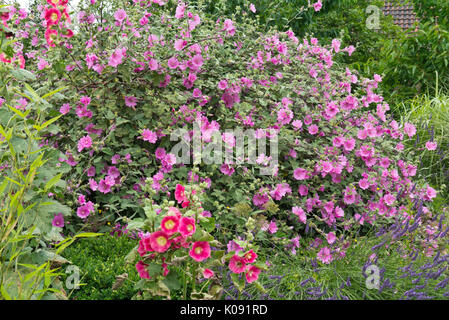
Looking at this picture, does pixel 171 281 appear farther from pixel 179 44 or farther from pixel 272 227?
pixel 179 44

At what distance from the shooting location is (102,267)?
2459mm

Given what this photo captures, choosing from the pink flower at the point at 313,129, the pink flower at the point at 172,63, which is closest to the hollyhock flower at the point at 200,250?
the pink flower at the point at 172,63

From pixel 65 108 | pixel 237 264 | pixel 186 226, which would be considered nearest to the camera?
pixel 186 226

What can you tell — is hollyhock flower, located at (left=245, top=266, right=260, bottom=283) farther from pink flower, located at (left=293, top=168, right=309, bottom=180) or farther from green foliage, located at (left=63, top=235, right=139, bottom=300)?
pink flower, located at (left=293, top=168, right=309, bottom=180)

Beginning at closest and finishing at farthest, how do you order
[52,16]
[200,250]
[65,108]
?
[200,250] < [52,16] < [65,108]

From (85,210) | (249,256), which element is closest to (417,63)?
(85,210)

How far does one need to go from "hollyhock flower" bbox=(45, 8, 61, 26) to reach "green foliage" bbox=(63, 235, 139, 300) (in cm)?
119

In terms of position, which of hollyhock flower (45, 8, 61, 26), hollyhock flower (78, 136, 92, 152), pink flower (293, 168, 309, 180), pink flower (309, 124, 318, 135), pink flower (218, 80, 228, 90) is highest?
pink flower (218, 80, 228, 90)

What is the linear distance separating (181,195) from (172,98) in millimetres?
1340

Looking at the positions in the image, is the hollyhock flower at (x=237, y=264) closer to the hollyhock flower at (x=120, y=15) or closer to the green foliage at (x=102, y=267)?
the green foliage at (x=102, y=267)

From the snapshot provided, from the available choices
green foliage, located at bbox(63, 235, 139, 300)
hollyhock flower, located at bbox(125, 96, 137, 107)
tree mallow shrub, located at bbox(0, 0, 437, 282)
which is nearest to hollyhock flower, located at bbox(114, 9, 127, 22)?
tree mallow shrub, located at bbox(0, 0, 437, 282)

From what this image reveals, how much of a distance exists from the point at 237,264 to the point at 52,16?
1.53m

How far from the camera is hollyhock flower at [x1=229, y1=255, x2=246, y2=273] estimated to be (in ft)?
6.39
